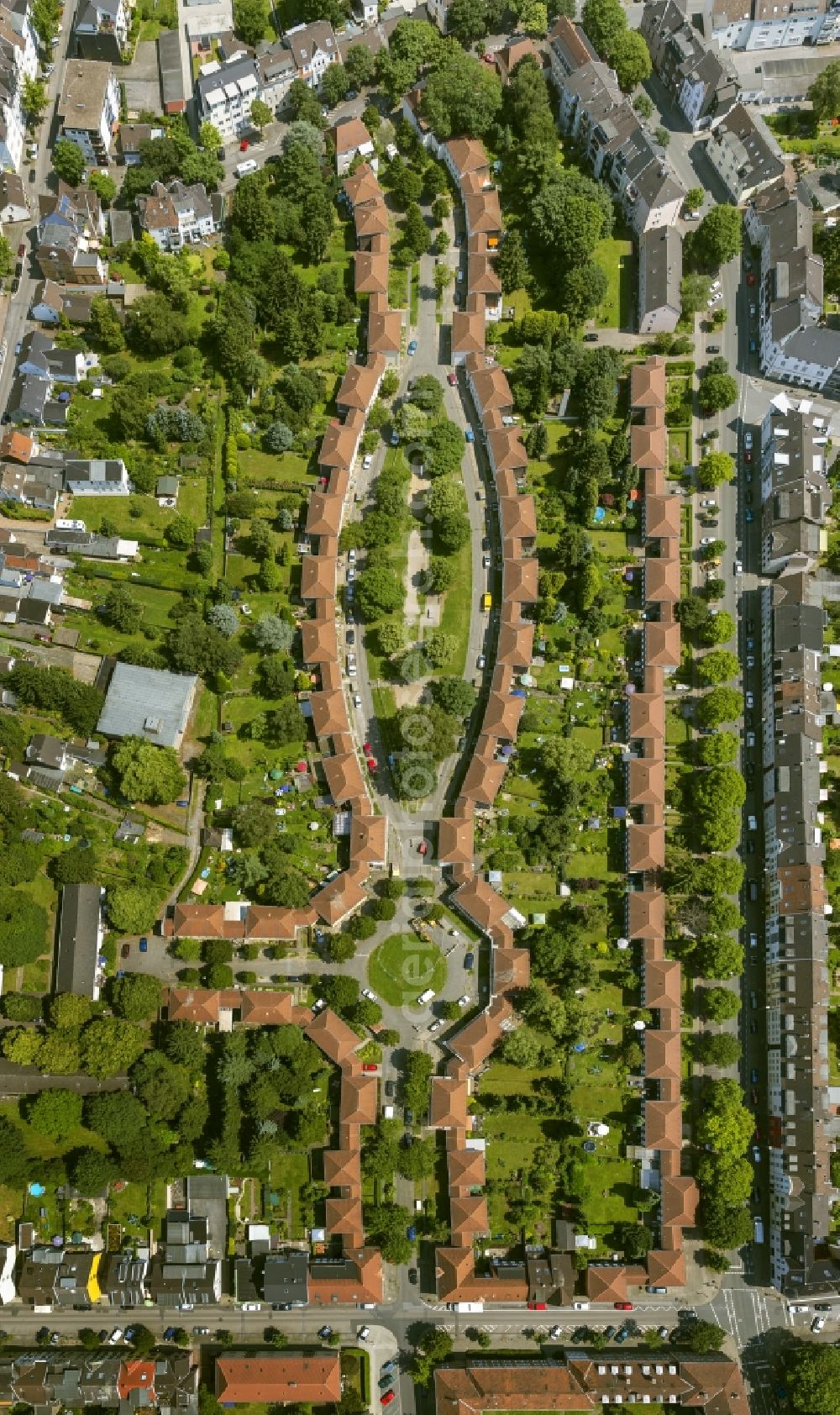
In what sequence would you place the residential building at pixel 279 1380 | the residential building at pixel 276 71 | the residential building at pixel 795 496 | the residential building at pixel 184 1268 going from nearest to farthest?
1. the residential building at pixel 279 1380
2. the residential building at pixel 184 1268
3. the residential building at pixel 795 496
4. the residential building at pixel 276 71

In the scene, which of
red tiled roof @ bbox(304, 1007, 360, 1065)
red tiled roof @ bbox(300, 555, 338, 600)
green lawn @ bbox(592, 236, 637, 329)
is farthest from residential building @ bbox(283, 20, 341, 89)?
red tiled roof @ bbox(304, 1007, 360, 1065)

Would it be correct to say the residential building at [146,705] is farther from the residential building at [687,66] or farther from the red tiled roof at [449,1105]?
the residential building at [687,66]

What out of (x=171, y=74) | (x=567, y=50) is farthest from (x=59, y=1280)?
(x=567, y=50)

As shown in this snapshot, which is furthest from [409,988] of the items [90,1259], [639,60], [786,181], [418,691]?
[639,60]

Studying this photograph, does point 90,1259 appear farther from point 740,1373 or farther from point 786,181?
point 786,181

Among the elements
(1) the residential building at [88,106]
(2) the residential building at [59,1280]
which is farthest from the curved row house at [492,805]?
(1) the residential building at [88,106]

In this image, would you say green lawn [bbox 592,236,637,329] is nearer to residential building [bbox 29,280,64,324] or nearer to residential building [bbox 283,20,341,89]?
residential building [bbox 283,20,341,89]

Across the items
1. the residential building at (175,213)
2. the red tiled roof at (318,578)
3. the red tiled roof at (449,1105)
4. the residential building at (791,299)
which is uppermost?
the residential building at (175,213)
